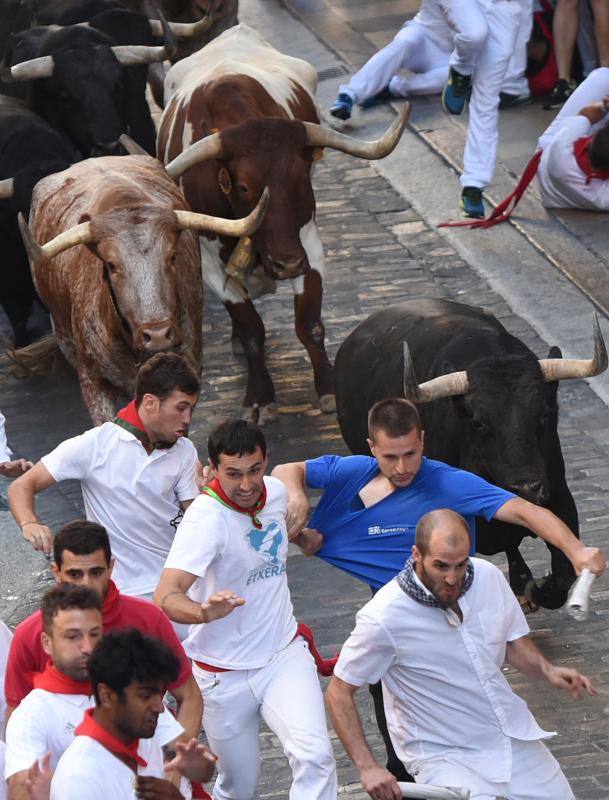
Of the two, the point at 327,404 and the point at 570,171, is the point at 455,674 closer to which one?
the point at 327,404

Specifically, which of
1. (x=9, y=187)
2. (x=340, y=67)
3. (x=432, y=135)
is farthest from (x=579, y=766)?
(x=340, y=67)

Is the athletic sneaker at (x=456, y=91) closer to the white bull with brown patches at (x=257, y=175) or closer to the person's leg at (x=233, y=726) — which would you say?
the white bull with brown patches at (x=257, y=175)

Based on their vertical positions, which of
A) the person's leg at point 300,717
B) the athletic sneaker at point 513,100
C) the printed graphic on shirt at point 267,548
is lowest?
the athletic sneaker at point 513,100

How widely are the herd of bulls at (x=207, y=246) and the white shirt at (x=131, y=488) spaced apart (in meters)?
1.43

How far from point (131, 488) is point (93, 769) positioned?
2548mm

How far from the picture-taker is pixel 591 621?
9.12 metres

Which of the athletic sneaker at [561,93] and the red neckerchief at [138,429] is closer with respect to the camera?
the red neckerchief at [138,429]

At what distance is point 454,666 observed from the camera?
6.28 metres

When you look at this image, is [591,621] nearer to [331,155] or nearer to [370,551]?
[370,551]

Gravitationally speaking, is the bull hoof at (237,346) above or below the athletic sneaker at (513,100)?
above

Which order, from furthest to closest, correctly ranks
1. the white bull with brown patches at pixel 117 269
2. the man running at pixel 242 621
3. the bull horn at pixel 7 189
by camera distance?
the bull horn at pixel 7 189 → the white bull with brown patches at pixel 117 269 → the man running at pixel 242 621

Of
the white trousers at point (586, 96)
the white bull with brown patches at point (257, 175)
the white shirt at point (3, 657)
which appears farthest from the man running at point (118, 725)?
the white trousers at point (586, 96)

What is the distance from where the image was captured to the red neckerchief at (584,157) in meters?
14.3

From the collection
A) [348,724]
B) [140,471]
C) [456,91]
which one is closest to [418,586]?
[348,724]
